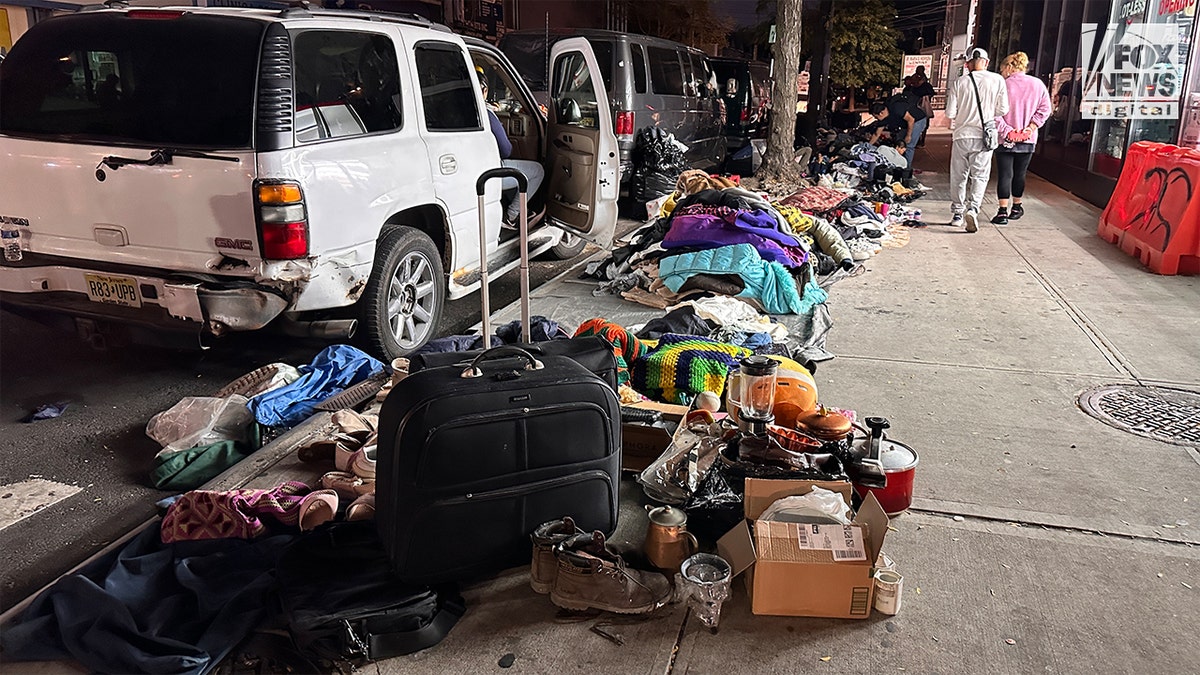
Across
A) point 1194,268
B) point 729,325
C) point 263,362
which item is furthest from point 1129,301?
point 263,362

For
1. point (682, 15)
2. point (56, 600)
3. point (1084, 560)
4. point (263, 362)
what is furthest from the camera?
point (682, 15)

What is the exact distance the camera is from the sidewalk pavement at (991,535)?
2.54m

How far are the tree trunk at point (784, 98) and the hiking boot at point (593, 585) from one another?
11483mm

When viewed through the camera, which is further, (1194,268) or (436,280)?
(1194,268)

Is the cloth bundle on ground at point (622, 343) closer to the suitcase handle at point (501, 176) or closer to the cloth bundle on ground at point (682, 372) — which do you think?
the cloth bundle on ground at point (682, 372)

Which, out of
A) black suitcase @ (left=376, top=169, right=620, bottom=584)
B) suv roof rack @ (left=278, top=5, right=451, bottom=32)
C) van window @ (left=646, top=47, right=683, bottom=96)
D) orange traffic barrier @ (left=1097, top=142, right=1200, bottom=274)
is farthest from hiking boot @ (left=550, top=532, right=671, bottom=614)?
van window @ (left=646, top=47, right=683, bottom=96)

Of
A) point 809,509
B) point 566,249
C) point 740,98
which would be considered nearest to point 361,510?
point 809,509

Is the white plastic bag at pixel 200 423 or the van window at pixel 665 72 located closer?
the white plastic bag at pixel 200 423

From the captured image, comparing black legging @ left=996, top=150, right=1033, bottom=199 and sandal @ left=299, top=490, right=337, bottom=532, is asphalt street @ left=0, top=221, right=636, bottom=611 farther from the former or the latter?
black legging @ left=996, top=150, right=1033, bottom=199

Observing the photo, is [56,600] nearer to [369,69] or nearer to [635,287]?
[369,69]

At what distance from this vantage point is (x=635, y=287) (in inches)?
266

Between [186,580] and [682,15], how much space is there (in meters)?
28.6

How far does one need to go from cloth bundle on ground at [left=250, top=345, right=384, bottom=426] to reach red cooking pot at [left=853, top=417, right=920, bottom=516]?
109 inches

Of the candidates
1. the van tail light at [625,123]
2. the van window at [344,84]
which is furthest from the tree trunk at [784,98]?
the van window at [344,84]
